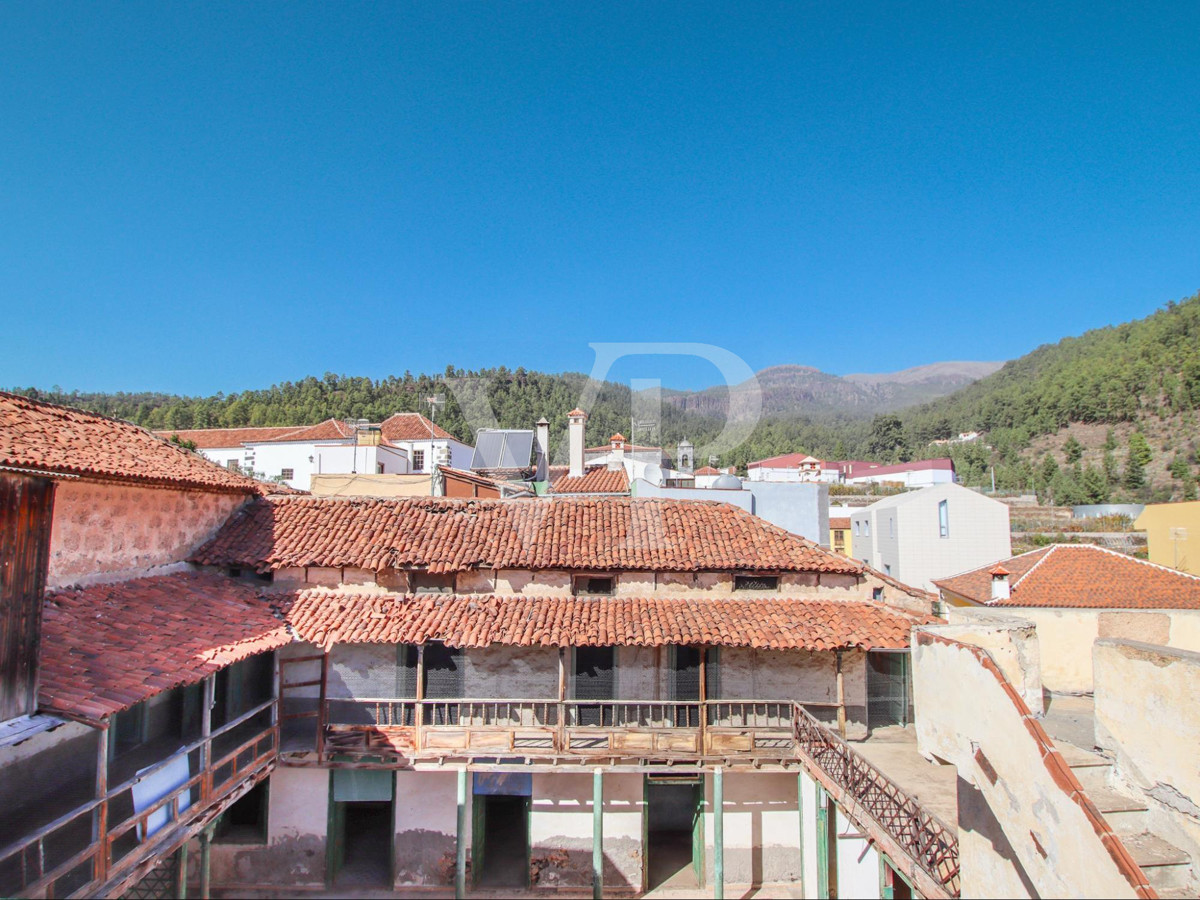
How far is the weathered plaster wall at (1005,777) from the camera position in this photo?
4.11m

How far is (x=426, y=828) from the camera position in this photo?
12234 millimetres

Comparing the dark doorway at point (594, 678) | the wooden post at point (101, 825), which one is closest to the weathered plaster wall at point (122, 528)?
the wooden post at point (101, 825)

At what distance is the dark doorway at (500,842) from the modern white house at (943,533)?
63.2 ft

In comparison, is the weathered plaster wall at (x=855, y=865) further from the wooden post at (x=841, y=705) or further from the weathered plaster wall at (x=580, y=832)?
the weathered plaster wall at (x=580, y=832)

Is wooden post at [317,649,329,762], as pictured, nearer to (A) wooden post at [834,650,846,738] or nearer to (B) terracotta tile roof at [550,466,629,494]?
(A) wooden post at [834,650,846,738]

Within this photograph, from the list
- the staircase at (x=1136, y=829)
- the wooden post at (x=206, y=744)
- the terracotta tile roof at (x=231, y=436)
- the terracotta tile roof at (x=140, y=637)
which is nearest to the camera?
the staircase at (x=1136, y=829)

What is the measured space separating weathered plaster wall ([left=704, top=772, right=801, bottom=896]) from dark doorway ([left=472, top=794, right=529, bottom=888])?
362 centimetres

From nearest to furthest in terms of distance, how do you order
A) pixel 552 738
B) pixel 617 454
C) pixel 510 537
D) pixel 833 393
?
pixel 552 738 < pixel 510 537 < pixel 617 454 < pixel 833 393

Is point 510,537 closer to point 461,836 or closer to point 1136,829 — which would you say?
point 461,836

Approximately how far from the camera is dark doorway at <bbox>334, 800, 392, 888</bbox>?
40.5ft

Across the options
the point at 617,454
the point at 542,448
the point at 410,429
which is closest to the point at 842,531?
the point at 617,454

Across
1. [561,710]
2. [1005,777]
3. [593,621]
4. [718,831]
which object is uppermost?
[1005,777]

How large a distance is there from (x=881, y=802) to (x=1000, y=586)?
1297 cm

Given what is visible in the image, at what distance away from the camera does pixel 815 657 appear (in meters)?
12.6
